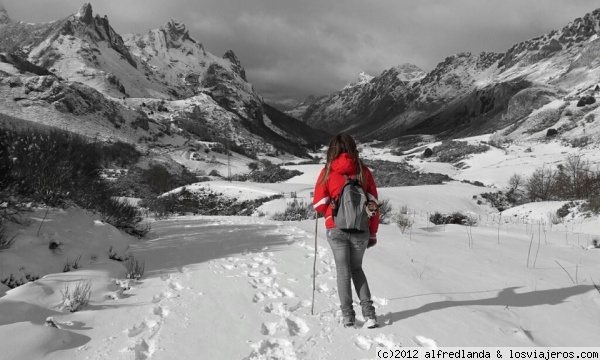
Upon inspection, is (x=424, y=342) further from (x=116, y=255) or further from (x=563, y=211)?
(x=563, y=211)

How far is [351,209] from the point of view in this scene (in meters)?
3.58

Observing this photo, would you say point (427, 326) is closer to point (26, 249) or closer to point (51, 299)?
point (51, 299)

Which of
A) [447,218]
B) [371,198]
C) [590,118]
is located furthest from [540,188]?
[590,118]

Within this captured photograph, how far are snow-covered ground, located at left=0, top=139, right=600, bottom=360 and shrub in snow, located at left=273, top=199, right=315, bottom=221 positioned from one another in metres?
6.75

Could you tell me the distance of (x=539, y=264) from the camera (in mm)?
6145

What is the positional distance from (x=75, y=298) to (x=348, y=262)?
2921 mm

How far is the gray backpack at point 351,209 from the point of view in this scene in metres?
3.58

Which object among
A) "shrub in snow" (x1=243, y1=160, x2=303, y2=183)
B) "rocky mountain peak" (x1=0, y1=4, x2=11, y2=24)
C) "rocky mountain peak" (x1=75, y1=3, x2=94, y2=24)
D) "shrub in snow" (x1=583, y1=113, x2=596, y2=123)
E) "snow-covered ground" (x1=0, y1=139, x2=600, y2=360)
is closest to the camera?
"snow-covered ground" (x1=0, y1=139, x2=600, y2=360)

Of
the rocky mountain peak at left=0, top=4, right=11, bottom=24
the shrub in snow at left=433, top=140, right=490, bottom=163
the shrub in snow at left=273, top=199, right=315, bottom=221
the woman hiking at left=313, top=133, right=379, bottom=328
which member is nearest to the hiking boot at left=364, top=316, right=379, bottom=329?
the woman hiking at left=313, top=133, right=379, bottom=328

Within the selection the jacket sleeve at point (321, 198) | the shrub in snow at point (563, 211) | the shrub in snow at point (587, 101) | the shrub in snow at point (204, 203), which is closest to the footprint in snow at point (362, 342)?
the jacket sleeve at point (321, 198)

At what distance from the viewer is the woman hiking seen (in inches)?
143

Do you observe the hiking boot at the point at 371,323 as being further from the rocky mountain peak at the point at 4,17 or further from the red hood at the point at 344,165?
the rocky mountain peak at the point at 4,17

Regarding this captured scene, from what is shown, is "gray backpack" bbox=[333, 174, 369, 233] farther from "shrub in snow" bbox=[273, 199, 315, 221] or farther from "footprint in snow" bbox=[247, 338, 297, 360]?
"shrub in snow" bbox=[273, 199, 315, 221]

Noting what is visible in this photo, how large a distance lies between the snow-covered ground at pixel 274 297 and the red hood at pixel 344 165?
62.6 inches
